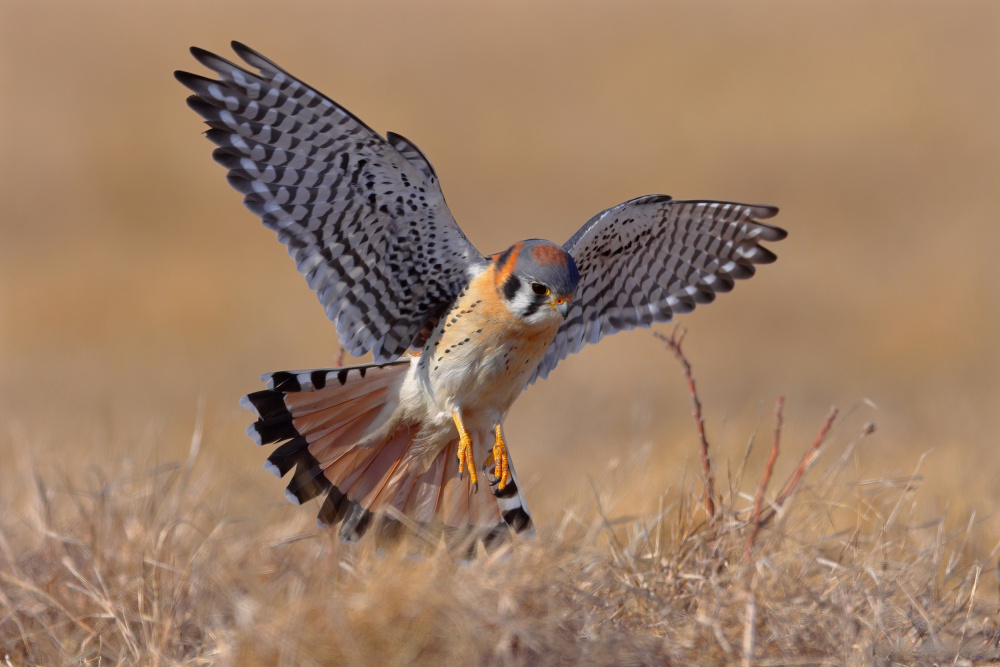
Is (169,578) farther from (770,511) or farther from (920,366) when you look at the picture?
(920,366)

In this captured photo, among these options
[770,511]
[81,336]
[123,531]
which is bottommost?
[81,336]

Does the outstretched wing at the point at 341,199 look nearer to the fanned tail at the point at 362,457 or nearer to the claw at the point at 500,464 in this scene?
the fanned tail at the point at 362,457

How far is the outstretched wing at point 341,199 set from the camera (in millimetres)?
3580

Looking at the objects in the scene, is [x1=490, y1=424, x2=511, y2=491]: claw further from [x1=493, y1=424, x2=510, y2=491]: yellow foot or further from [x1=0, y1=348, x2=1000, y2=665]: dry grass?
[x1=0, y1=348, x2=1000, y2=665]: dry grass

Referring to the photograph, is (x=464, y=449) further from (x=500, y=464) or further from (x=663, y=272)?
(x=663, y=272)

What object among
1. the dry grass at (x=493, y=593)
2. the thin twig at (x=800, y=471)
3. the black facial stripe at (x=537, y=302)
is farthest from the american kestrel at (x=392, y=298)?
the thin twig at (x=800, y=471)

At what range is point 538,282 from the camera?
147 inches

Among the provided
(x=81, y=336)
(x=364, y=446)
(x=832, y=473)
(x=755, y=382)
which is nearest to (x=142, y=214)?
(x=81, y=336)

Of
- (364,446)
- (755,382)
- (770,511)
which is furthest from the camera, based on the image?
(755,382)

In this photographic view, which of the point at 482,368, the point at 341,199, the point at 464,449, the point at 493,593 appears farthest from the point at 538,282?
the point at 493,593

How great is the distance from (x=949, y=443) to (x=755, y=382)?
3173mm

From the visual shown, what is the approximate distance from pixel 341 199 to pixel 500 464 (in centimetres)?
112

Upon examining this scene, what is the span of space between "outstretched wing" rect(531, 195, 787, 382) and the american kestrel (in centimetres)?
3

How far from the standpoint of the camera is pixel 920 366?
9.57 meters
